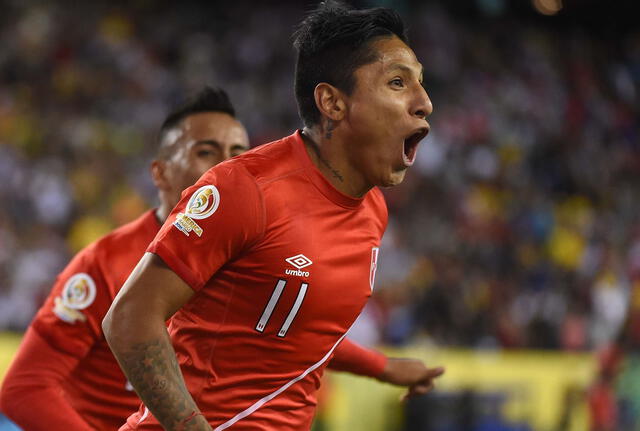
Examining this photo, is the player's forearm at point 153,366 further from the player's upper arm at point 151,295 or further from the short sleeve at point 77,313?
the short sleeve at point 77,313

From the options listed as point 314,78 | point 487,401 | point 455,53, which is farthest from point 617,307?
point 314,78

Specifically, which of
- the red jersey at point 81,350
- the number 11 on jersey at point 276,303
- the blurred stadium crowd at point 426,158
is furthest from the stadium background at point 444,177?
the number 11 on jersey at point 276,303

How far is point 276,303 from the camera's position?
2598 millimetres

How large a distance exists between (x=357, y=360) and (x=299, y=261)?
1.13 m

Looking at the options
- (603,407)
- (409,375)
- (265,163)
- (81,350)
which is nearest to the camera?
(265,163)

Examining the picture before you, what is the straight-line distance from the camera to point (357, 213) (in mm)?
2891

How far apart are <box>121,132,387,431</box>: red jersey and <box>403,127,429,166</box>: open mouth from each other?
0.23 m

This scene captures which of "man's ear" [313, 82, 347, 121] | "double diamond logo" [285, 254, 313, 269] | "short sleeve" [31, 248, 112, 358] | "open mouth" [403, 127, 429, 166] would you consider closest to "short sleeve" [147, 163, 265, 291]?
"double diamond logo" [285, 254, 313, 269]

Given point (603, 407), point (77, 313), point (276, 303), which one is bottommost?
point (603, 407)

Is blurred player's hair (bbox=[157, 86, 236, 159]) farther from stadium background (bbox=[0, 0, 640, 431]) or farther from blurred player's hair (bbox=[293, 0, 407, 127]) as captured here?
stadium background (bbox=[0, 0, 640, 431])

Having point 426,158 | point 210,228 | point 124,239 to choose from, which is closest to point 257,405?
point 210,228

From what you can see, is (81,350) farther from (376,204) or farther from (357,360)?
(376,204)

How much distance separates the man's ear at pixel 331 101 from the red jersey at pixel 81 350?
1213 millimetres

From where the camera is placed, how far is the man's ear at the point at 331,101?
2.77 metres
